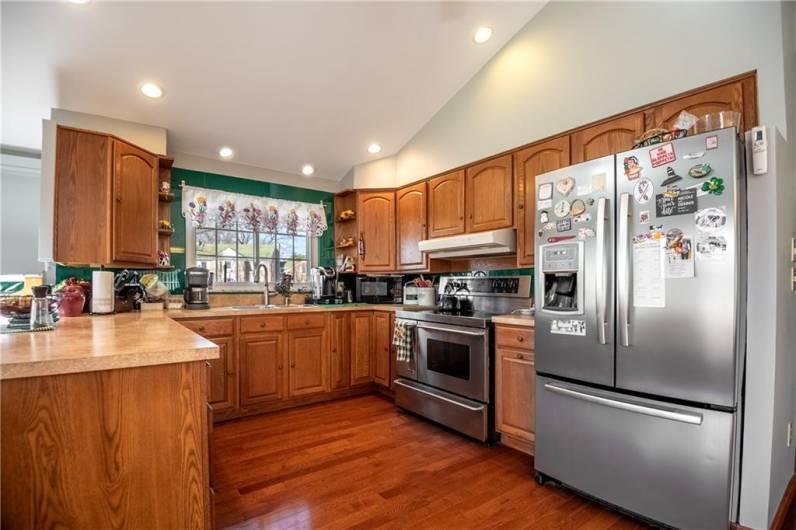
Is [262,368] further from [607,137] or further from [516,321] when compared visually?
[607,137]

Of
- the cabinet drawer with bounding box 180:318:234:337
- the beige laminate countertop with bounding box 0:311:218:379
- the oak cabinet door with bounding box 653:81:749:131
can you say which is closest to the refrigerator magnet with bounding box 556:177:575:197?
the oak cabinet door with bounding box 653:81:749:131

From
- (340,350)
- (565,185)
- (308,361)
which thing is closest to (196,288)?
(308,361)

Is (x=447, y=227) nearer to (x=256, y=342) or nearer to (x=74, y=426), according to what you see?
(x=256, y=342)

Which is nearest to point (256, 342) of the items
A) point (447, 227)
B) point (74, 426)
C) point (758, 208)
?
point (447, 227)

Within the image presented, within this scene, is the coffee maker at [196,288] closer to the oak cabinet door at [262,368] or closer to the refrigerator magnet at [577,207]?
the oak cabinet door at [262,368]

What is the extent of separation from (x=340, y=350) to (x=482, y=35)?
298cm

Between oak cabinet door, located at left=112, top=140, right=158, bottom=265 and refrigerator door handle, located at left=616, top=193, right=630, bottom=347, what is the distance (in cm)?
319

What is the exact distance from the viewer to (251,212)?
3928 millimetres

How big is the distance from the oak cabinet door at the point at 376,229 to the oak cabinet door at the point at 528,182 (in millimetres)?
1498

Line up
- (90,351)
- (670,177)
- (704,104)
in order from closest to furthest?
(90,351) → (670,177) → (704,104)

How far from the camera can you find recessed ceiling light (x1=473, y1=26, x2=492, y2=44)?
2898 millimetres

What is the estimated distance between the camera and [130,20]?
223 cm

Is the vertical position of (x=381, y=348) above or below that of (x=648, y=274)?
below

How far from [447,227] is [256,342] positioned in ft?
6.43
